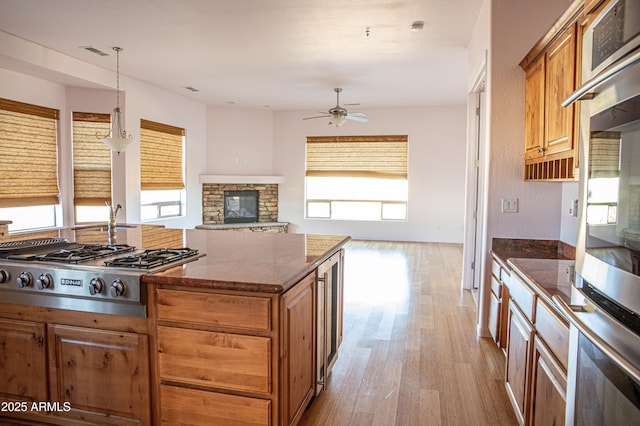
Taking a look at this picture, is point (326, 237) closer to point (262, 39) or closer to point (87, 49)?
point (262, 39)

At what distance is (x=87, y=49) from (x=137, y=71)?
1048 millimetres

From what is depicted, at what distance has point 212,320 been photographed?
1875 millimetres

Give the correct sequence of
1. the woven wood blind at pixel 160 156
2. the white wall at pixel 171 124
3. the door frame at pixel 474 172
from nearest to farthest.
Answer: the door frame at pixel 474 172 < the white wall at pixel 171 124 < the woven wood blind at pixel 160 156

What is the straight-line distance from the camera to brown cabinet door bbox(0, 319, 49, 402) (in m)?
2.16

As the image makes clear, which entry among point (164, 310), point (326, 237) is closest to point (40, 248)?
point (164, 310)

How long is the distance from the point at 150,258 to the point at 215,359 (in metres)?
0.62

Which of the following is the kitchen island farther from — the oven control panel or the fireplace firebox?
the fireplace firebox

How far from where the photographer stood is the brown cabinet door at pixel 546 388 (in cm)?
155

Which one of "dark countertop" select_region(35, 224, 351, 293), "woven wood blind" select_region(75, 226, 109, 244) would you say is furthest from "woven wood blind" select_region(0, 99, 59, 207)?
"woven wood blind" select_region(75, 226, 109, 244)

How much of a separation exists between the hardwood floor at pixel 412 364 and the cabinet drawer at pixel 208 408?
2.05ft

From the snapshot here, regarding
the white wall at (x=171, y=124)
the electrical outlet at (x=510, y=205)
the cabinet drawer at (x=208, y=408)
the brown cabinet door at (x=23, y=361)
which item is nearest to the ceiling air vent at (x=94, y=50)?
the white wall at (x=171, y=124)

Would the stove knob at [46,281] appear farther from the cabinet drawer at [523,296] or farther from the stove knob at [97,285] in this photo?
the cabinet drawer at [523,296]

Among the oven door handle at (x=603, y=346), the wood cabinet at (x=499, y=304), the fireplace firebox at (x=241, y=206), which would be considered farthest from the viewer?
the fireplace firebox at (x=241, y=206)

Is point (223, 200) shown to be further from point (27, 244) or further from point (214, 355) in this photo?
point (214, 355)
